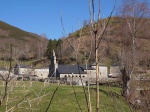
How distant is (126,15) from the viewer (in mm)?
25109

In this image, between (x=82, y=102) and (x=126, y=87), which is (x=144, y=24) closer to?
(x=126, y=87)

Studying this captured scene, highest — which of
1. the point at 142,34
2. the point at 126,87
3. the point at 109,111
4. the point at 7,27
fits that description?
the point at 7,27

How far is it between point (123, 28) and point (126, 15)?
1.54 m

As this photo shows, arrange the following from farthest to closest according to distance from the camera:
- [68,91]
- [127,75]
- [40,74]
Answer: [40,74] < [68,91] < [127,75]

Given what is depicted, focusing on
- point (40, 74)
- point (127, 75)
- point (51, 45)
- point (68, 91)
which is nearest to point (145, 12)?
point (127, 75)

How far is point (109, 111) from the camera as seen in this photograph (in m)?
18.2

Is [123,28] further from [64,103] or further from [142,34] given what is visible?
[64,103]

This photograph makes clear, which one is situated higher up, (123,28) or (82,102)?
(123,28)

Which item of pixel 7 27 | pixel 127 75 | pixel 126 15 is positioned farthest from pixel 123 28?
pixel 7 27

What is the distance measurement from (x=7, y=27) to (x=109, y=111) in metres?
156

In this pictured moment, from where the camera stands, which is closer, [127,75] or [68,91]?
[127,75]

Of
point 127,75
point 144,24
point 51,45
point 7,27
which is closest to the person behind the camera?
point 127,75

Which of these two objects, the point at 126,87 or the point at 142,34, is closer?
the point at 126,87

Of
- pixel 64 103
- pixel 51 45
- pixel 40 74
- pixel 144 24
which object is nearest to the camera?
pixel 64 103
